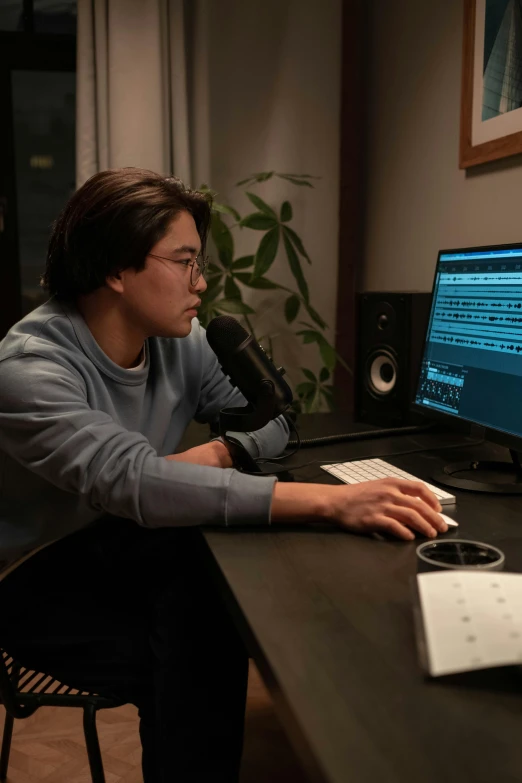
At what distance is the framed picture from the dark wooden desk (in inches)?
42.2

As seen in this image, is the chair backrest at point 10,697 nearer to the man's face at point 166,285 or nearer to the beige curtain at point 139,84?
the man's face at point 166,285

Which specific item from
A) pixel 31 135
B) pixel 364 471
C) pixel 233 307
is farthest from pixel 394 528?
pixel 31 135

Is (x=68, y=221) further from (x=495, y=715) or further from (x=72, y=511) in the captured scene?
Answer: (x=495, y=715)

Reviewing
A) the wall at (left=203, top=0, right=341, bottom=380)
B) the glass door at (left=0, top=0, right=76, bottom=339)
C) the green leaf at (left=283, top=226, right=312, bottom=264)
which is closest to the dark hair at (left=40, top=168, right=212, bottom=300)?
the green leaf at (left=283, top=226, right=312, bottom=264)

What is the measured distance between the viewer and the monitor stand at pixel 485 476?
1.29m

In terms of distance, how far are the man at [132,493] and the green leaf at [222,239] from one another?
3.28ft

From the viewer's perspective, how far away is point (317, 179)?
2787 millimetres

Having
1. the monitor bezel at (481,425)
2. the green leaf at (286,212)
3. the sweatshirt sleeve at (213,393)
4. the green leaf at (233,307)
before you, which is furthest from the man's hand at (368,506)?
the green leaf at (286,212)

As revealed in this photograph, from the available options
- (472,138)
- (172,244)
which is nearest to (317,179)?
(472,138)

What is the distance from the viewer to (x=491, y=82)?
6.12 ft

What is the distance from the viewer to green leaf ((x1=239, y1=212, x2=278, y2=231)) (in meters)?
2.51

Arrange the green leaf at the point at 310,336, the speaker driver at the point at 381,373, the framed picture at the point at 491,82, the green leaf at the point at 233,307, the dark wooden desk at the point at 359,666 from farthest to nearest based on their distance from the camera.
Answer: the green leaf at the point at 310,336, the green leaf at the point at 233,307, the speaker driver at the point at 381,373, the framed picture at the point at 491,82, the dark wooden desk at the point at 359,666

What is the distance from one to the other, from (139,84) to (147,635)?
2009 mm

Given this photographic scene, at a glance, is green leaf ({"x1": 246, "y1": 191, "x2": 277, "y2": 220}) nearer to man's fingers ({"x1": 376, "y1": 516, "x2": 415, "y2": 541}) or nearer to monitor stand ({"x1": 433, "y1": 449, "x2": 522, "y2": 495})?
monitor stand ({"x1": 433, "y1": 449, "x2": 522, "y2": 495})
